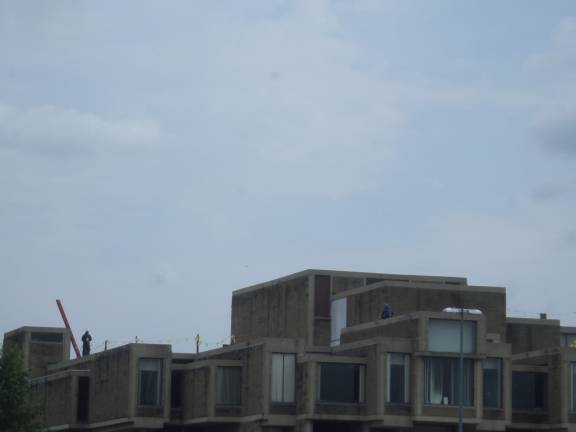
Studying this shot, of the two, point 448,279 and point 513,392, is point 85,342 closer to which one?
point 448,279

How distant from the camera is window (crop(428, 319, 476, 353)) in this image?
77.8m

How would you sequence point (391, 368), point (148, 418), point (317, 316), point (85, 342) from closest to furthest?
1. point (391, 368)
2. point (148, 418)
3. point (317, 316)
4. point (85, 342)

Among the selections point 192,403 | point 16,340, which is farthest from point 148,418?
point 16,340

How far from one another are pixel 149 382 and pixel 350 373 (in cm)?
1171

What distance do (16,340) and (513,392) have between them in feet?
118

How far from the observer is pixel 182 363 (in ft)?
283

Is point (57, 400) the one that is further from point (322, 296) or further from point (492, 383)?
point (492, 383)

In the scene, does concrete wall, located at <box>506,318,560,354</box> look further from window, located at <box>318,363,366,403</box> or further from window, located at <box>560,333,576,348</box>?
window, located at <box>318,363,366,403</box>

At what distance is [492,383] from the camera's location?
79.5 metres

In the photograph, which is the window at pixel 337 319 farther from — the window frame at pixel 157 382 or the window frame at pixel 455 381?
the window frame at pixel 455 381

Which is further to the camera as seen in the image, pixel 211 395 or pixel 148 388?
pixel 148 388

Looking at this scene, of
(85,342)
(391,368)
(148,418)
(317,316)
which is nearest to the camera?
(391,368)

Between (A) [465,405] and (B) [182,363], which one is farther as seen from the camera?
(B) [182,363]

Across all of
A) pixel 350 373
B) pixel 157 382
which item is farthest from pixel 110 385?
pixel 350 373
